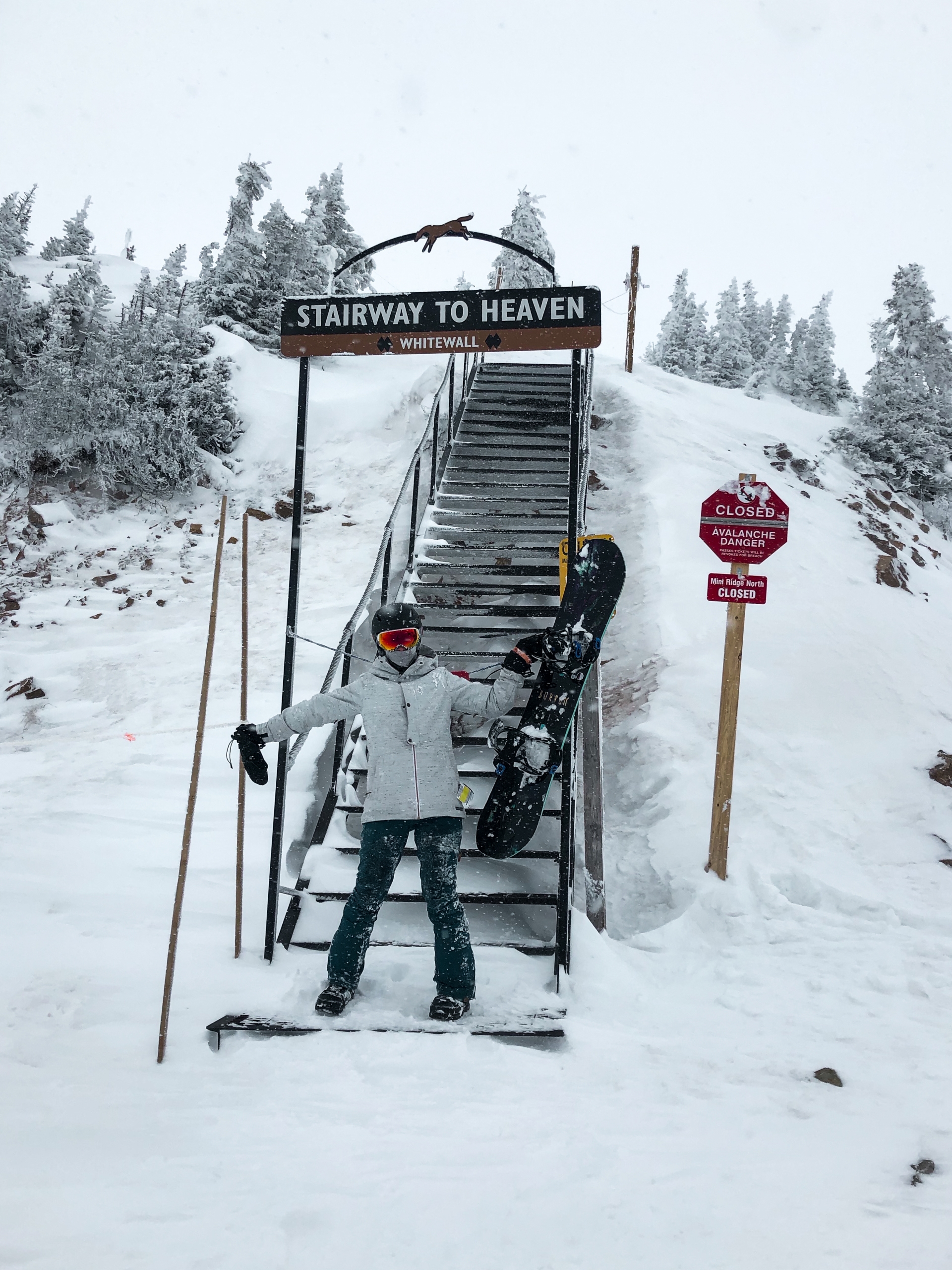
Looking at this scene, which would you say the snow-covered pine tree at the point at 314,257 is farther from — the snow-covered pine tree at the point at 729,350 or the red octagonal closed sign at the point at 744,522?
the snow-covered pine tree at the point at 729,350

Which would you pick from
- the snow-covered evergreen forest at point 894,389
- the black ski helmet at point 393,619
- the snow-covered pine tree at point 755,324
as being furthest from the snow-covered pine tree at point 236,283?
the snow-covered pine tree at point 755,324

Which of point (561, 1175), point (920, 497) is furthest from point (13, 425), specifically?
point (920, 497)

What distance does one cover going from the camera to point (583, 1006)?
3.37 meters

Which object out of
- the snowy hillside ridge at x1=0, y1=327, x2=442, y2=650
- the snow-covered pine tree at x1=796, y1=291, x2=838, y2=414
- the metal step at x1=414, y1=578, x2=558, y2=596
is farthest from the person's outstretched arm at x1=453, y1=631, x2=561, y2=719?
the snow-covered pine tree at x1=796, y1=291, x2=838, y2=414

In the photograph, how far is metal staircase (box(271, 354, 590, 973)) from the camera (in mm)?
3840

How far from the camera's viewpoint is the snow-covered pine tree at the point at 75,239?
3491 centimetres

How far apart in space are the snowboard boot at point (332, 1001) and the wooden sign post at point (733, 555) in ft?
7.81

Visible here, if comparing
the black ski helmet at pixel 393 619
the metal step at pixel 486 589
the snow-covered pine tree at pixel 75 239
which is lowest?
the black ski helmet at pixel 393 619

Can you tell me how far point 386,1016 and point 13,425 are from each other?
1139 centimetres

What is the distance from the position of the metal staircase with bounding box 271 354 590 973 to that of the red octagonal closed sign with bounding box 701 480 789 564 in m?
0.87

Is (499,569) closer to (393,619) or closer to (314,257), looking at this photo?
(393,619)

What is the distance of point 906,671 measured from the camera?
6609 mm

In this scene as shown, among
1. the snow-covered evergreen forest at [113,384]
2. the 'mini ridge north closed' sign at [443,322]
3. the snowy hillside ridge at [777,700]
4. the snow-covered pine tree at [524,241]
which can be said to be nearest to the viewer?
the 'mini ridge north closed' sign at [443,322]

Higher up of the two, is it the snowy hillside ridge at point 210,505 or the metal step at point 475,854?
the snowy hillside ridge at point 210,505
